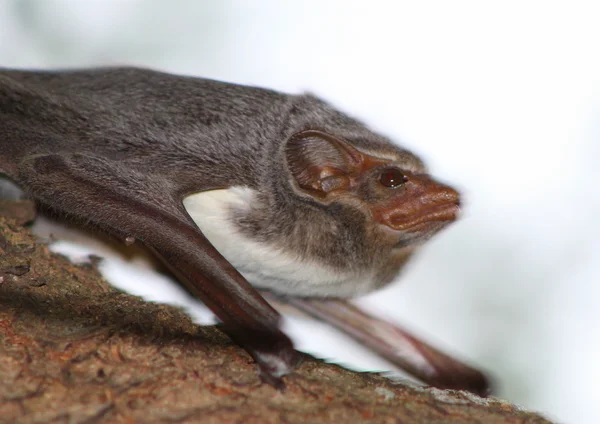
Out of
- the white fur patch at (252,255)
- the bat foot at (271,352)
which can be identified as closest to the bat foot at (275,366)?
the bat foot at (271,352)

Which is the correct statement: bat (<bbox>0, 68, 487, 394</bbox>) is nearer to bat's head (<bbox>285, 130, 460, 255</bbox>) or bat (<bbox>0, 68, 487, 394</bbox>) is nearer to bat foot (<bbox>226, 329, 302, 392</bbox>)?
bat's head (<bbox>285, 130, 460, 255</bbox>)

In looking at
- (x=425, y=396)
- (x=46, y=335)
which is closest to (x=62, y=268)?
(x=46, y=335)

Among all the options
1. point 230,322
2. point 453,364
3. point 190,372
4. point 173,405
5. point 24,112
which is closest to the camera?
point 173,405

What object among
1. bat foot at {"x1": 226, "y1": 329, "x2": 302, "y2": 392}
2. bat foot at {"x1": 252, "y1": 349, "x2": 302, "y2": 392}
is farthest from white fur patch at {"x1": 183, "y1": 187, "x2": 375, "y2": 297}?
bat foot at {"x1": 252, "y1": 349, "x2": 302, "y2": 392}

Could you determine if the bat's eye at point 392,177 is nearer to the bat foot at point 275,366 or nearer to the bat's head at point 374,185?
the bat's head at point 374,185

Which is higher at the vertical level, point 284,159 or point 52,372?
point 284,159

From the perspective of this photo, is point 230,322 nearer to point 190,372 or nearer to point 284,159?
point 190,372

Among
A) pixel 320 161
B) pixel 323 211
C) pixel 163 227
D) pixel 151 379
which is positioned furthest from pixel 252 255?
pixel 151 379
